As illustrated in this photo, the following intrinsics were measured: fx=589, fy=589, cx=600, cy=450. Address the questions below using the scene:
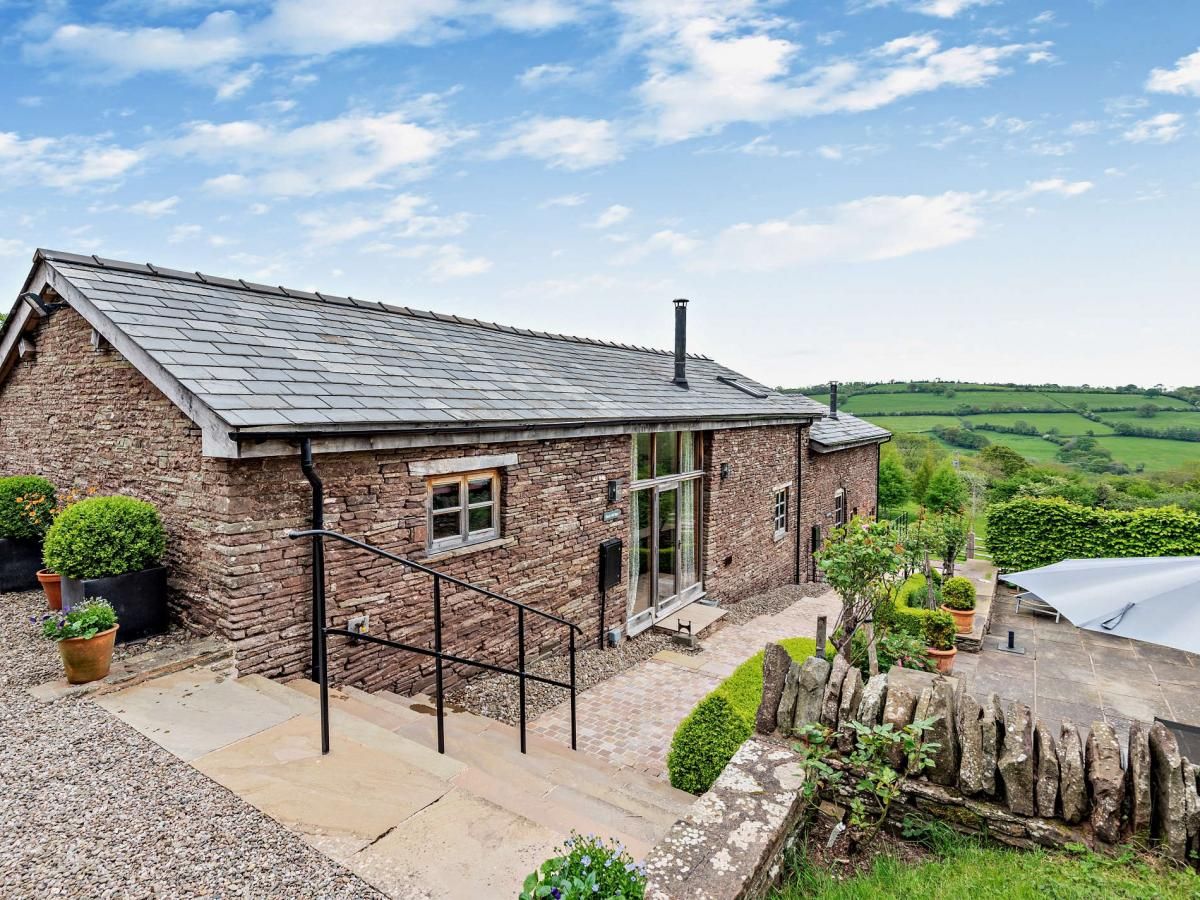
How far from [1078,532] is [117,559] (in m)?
19.9

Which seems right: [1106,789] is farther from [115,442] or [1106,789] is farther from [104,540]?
[115,442]

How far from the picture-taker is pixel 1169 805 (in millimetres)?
2770

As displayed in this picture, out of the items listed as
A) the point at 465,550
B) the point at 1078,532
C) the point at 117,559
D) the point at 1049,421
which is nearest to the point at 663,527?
the point at 465,550

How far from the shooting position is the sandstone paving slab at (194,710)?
4.00 meters

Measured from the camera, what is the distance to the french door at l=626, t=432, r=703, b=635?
1073 cm

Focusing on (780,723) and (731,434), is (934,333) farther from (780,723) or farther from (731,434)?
(780,723)

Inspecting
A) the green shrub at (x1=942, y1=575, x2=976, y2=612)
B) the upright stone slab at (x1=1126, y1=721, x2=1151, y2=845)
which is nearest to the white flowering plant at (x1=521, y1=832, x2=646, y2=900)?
the upright stone slab at (x1=1126, y1=721, x2=1151, y2=845)

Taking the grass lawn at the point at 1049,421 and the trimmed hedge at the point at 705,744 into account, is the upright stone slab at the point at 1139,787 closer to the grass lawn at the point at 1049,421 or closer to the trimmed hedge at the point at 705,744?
the trimmed hedge at the point at 705,744

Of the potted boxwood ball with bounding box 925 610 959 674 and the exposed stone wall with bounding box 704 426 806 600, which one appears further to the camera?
the exposed stone wall with bounding box 704 426 806 600

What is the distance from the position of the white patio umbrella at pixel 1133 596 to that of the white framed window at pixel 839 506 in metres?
10.3

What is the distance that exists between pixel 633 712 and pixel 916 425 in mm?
52623

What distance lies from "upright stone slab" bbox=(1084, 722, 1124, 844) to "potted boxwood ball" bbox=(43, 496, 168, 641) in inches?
289

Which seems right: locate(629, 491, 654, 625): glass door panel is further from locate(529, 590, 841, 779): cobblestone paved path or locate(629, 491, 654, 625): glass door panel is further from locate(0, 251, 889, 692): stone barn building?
locate(529, 590, 841, 779): cobblestone paved path

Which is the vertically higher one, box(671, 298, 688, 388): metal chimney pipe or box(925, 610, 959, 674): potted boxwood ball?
box(671, 298, 688, 388): metal chimney pipe
